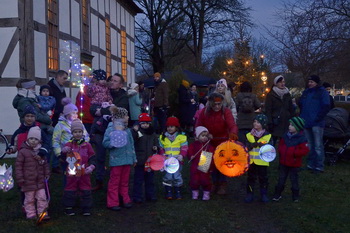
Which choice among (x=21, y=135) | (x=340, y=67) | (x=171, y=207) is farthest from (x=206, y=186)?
(x=340, y=67)

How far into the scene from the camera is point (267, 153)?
6.60 m

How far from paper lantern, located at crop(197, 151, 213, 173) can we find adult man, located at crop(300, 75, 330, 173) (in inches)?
132

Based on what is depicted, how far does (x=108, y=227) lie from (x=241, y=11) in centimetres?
3334

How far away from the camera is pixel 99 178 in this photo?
7.41m

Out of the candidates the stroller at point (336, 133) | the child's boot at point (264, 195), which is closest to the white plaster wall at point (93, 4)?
the stroller at point (336, 133)

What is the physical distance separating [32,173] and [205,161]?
2.56 m

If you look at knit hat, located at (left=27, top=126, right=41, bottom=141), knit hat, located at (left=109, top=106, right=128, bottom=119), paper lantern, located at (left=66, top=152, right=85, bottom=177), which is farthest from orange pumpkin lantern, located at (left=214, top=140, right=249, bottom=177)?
knit hat, located at (left=27, top=126, right=41, bottom=141)

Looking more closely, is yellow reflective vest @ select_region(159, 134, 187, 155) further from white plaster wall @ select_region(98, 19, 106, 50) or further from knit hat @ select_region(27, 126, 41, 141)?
white plaster wall @ select_region(98, 19, 106, 50)

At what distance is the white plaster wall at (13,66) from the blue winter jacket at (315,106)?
7439mm

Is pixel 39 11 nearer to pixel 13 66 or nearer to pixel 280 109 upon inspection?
pixel 13 66

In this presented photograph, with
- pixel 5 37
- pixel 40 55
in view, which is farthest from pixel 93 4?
pixel 5 37

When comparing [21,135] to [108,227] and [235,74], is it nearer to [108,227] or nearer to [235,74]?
[108,227]

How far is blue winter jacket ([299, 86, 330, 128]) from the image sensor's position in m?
8.86

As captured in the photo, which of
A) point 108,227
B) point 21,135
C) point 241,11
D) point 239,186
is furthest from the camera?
point 241,11
